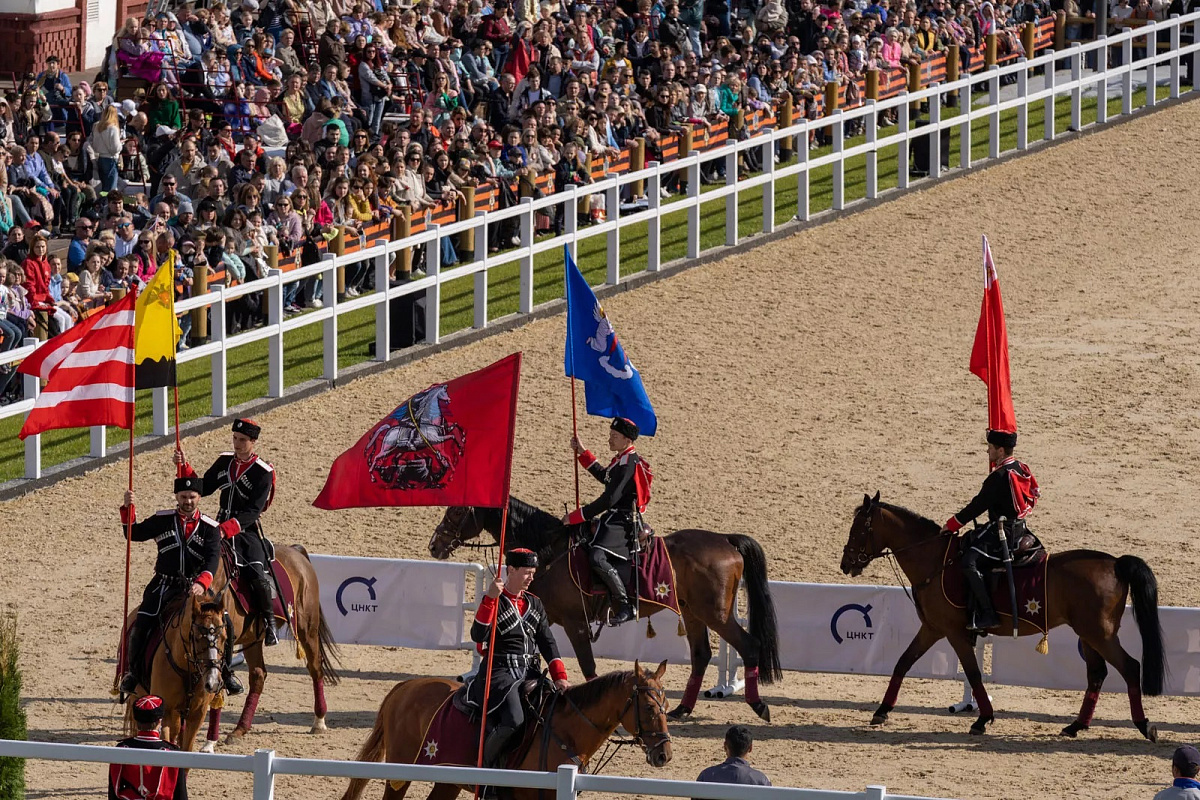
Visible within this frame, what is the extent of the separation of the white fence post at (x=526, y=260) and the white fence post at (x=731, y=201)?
300 cm

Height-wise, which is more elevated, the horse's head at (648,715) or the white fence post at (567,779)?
the horse's head at (648,715)

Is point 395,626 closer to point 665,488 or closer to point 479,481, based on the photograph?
point 665,488

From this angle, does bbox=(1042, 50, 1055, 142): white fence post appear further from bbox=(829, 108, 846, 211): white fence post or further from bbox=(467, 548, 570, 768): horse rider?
bbox=(467, 548, 570, 768): horse rider

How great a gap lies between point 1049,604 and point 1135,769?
1.41 meters

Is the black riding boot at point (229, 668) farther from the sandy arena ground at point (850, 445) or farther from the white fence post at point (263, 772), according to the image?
the white fence post at point (263, 772)

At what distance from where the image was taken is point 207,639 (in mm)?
13578

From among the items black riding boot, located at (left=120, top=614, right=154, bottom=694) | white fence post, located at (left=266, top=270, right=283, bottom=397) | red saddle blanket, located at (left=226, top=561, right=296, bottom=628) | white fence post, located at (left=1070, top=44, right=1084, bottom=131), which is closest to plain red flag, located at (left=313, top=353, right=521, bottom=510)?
black riding boot, located at (left=120, top=614, right=154, bottom=694)

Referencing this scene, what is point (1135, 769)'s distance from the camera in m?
14.6

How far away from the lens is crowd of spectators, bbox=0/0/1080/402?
77.1 ft

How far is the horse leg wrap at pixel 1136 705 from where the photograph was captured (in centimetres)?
1520

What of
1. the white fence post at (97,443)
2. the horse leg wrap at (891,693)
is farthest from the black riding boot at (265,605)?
the white fence post at (97,443)

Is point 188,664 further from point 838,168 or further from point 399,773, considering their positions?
point 838,168

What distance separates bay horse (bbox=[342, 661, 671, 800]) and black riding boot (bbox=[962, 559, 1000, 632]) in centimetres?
429

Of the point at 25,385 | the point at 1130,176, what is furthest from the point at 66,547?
the point at 1130,176
